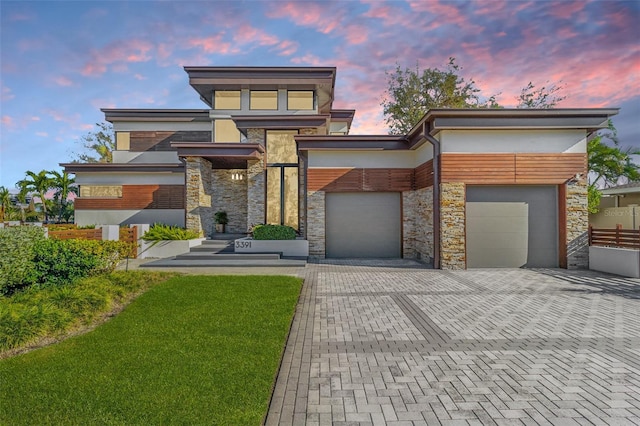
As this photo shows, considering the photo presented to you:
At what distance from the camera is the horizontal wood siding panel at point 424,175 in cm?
1253

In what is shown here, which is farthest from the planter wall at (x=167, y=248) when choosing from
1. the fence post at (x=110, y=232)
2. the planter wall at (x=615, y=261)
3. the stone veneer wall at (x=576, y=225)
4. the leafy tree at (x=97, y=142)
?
the leafy tree at (x=97, y=142)

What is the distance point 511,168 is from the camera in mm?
11758

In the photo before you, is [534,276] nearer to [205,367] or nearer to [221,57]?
[205,367]

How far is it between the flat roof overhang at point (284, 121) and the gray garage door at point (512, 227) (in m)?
9.23

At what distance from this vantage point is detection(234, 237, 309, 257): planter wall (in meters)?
14.1

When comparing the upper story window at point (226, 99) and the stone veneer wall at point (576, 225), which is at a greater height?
the upper story window at point (226, 99)

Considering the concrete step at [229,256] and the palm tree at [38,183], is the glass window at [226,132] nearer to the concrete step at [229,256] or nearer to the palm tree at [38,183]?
the concrete step at [229,256]

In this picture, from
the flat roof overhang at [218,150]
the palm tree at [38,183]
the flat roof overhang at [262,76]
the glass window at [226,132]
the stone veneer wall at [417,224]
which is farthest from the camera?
the palm tree at [38,183]

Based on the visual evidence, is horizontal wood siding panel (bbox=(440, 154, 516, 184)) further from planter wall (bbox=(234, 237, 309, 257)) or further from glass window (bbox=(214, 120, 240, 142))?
glass window (bbox=(214, 120, 240, 142))

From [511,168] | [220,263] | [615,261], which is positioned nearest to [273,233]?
[220,263]

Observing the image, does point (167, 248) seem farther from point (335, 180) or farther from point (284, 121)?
point (284, 121)

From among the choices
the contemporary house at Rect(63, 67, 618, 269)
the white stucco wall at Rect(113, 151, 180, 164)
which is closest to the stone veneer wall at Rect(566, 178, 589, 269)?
the contemporary house at Rect(63, 67, 618, 269)

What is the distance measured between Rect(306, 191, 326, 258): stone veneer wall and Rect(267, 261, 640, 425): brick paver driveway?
581cm

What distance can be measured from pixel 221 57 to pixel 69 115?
936cm
